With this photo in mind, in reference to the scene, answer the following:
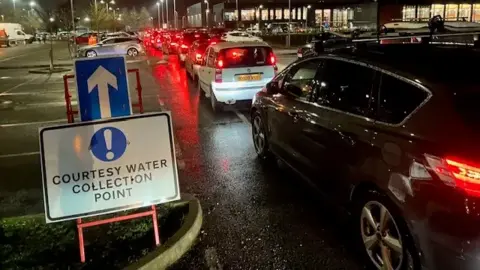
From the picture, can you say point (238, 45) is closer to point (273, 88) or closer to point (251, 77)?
point (251, 77)

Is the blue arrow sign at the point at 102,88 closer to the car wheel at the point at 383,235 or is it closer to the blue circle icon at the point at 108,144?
the blue circle icon at the point at 108,144

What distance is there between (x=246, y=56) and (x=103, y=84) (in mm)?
7835

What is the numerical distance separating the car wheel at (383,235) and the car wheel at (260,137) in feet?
10.2

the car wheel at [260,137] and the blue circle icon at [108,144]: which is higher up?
the blue circle icon at [108,144]

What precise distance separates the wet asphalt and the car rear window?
1.16 m

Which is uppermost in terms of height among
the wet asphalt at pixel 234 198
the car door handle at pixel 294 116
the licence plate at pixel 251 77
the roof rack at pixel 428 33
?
the roof rack at pixel 428 33

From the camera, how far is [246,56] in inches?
471

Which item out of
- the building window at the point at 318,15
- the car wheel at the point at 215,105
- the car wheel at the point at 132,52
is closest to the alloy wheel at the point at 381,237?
the car wheel at the point at 215,105

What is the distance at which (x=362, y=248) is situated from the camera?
4.56 m

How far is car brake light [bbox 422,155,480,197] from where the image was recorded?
3171 mm

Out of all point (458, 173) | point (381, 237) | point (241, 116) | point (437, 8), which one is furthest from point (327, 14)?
point (458, 173)

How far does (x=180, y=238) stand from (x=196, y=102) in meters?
9.18

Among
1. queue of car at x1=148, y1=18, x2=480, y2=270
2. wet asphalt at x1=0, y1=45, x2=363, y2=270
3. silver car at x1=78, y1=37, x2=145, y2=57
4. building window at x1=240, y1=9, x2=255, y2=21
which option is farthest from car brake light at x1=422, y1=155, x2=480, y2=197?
building window at x1=240, y1=9, x2=255, y2=21

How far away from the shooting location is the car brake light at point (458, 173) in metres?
3.17
